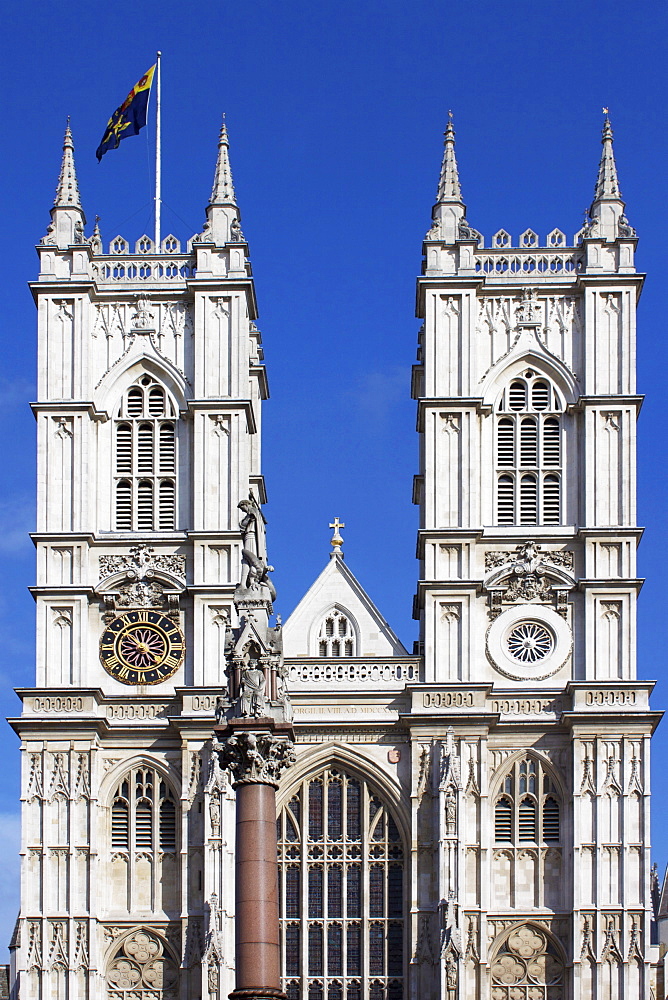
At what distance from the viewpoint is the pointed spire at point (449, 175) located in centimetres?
5381

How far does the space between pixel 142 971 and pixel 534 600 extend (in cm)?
1168

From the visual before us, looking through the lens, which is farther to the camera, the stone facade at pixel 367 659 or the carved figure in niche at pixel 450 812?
the stone facade at pixel 367 659

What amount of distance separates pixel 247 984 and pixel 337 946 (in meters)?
16.8

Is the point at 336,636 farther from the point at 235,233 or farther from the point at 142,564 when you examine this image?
the point at 235,233

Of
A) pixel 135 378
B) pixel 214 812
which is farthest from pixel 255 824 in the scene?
pixel 135 378

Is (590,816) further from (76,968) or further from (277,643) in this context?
(277,643)

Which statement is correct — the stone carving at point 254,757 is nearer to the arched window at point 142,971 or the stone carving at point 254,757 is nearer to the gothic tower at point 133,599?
the gothic tower at point 133,599

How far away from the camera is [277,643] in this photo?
34.7 m

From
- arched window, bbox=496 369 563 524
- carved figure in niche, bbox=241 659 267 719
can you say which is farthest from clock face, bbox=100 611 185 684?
carved figure in niche, bbox=241 659 267 719

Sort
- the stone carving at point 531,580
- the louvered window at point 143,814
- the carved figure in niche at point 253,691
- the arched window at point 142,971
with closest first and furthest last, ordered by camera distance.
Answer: the carved figure in niche at point 253,691 → the arched window at point 142,971 → the louvered window at point 143,814 → the stone carving at point 531,580

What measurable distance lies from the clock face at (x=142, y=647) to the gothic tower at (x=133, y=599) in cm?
3

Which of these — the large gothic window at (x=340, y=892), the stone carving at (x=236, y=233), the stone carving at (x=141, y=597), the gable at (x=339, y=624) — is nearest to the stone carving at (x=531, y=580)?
the gable at (x=339, y=624)

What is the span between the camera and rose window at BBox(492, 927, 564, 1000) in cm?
4866

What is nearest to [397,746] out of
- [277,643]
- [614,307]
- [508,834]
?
[508,834]
